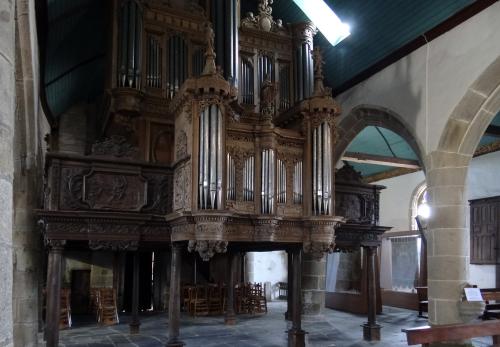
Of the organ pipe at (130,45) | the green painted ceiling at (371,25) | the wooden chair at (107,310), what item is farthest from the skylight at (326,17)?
the wooden chair at (107,310)

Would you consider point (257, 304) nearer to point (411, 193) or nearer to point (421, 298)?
point (421, 298)

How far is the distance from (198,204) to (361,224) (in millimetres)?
3576

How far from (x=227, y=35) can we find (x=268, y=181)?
382 cm

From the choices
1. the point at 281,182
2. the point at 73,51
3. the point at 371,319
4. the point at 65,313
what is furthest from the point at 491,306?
the point at 73,51

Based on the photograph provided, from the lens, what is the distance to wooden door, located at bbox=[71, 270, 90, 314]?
11.9 m

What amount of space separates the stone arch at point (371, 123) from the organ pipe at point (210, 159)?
3.67 m

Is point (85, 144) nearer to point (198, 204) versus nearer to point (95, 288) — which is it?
point (95, 288)

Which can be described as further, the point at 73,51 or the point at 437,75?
the point at 73,51

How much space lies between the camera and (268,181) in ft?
21.4

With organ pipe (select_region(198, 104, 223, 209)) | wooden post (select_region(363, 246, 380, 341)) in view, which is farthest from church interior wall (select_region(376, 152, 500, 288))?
organ pipe (select_region(198, 104, 223, 209))

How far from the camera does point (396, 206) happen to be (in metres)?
15.4

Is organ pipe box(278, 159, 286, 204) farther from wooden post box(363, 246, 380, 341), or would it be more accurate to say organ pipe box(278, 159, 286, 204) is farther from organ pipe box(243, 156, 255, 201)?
wooden post box(363, 246, 380, 341)

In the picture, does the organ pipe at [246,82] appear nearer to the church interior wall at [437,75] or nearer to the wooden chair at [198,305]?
the church interior wall at [437,75]

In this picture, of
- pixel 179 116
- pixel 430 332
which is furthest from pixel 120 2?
pixel 430 332
